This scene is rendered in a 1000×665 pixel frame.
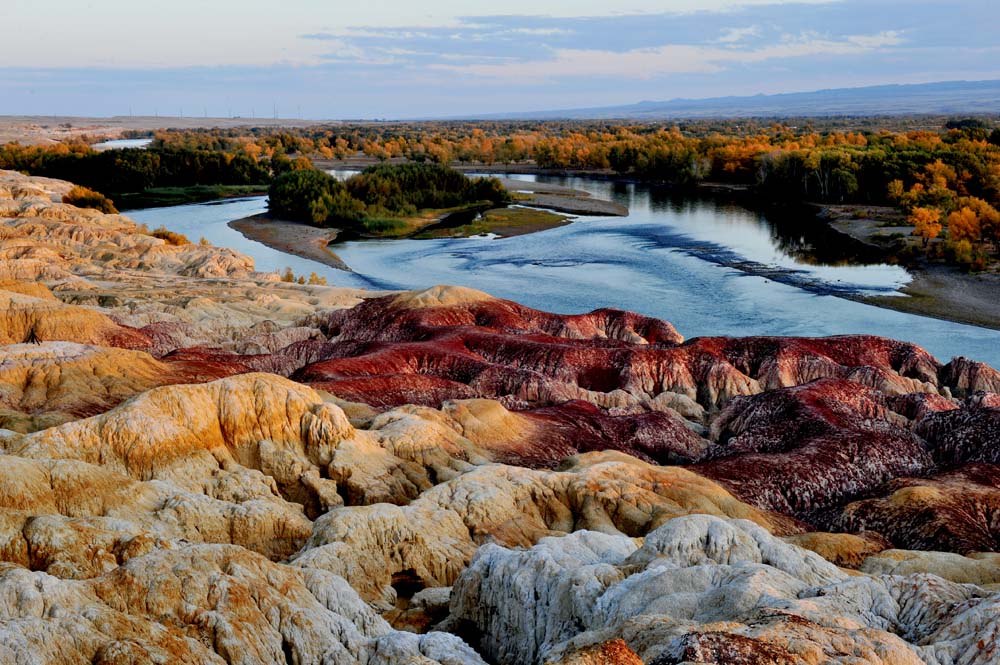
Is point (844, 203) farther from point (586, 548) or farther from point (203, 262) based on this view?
point (586, 548)

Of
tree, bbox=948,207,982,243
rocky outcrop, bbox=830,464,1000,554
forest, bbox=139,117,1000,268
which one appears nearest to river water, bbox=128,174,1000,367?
tree, bbox=948,207,982,243

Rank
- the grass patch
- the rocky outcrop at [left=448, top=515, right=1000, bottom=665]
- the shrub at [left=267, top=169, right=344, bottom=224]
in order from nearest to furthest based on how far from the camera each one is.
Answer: the rocky outcrop at [left=448, top=515, right=1000, bottom=665]
the shrub at [left=267, top=169, right=344, bottom=224]
the grass patch

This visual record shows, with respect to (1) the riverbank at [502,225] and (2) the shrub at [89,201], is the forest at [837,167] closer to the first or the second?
(1) the riverbank at [502,225]

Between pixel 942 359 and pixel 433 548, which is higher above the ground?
pixel 433 548

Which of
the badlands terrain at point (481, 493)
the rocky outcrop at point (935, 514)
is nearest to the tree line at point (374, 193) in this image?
the badlands terrain at point (481, 493)

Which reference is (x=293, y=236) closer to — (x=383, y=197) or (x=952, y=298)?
(x=383, y=197)

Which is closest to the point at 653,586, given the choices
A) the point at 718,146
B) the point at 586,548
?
the point at 586,548

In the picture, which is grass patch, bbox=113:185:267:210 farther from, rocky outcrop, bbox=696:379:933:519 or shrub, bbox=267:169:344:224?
rocky outcrop, bbox=696:379:933:519
